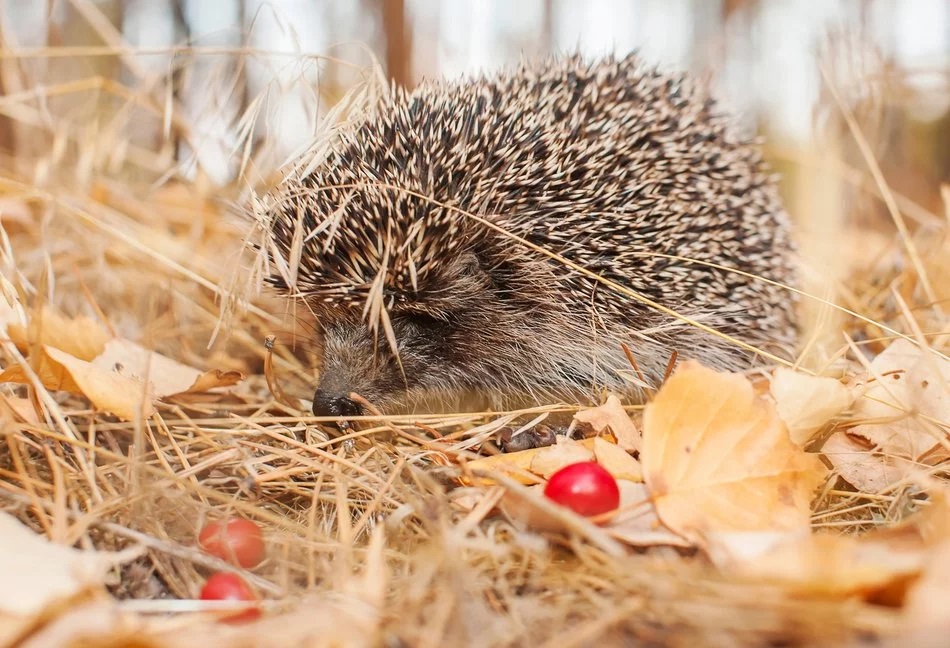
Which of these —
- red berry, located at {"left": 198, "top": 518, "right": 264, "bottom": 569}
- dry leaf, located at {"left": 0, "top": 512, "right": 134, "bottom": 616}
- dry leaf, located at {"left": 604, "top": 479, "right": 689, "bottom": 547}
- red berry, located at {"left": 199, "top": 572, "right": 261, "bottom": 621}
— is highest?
dry leaf, located at {"left": 0, "top": 512, "right": 134, "bottom": 616}

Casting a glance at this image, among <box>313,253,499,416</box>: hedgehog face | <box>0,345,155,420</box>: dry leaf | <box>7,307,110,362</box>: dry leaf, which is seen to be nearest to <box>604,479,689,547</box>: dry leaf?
<box>313,253,499,416</box>: hedgehog face

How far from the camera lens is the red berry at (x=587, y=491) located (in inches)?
68.5

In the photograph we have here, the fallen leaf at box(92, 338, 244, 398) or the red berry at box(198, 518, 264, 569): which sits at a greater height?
the fallen leaf at box(92, 338, 244, 398)

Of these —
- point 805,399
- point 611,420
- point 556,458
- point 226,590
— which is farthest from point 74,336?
point 805,399

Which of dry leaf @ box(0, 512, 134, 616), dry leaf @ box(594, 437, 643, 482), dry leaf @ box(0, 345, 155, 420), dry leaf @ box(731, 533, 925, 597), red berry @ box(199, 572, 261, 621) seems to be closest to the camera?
dry leaf @ box(731, 533, 925, 597)

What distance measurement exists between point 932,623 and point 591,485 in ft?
2.41

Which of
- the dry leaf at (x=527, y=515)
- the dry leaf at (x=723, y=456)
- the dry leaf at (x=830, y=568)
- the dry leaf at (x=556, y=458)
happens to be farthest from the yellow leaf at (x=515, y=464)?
the dry leaf at (x=830, y=568)

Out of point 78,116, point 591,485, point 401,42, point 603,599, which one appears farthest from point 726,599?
point 401,42

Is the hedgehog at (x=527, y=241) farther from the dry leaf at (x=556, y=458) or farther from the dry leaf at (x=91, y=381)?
the dry leaf at (x=91, y=381)

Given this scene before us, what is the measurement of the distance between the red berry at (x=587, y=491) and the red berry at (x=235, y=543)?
0.70m

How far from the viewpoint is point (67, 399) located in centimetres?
257

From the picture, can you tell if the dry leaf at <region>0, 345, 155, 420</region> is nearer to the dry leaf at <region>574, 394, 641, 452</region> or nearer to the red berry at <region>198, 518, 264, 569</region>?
the red berry at <region>198, 518, 264, 569</region>

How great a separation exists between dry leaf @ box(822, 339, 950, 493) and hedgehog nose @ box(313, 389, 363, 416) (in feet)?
4.77

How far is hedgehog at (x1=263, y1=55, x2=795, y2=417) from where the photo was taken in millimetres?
2621
